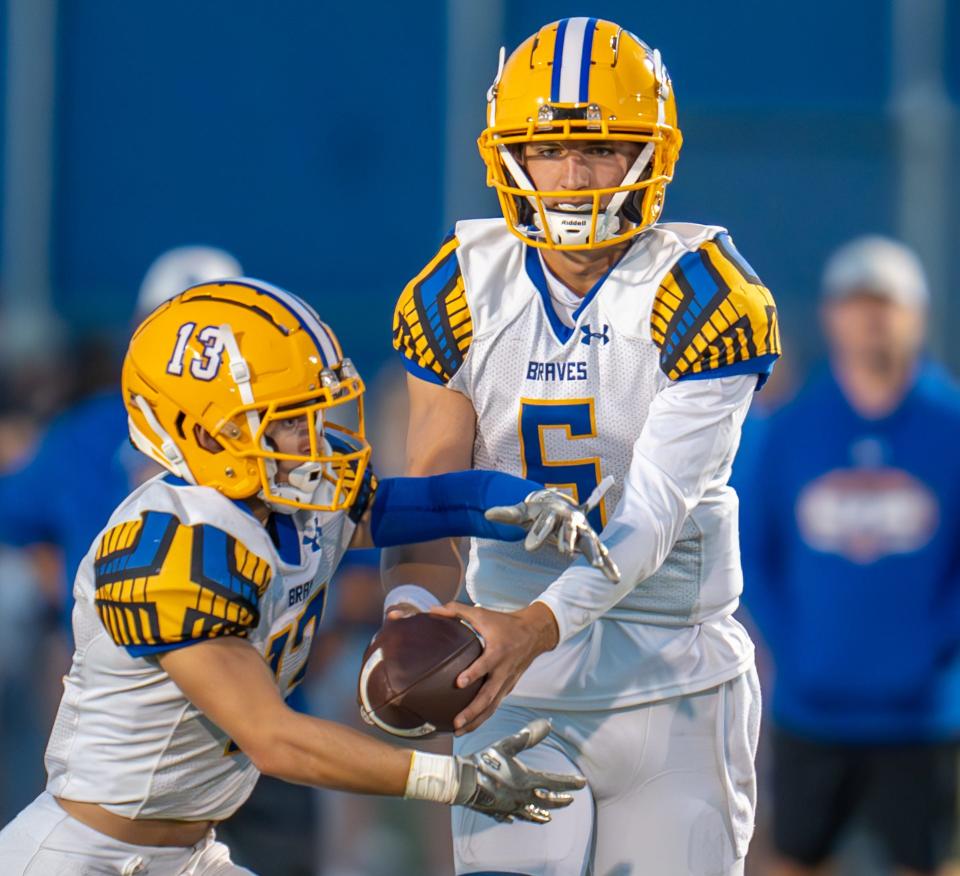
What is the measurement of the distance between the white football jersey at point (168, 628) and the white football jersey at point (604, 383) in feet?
1.39

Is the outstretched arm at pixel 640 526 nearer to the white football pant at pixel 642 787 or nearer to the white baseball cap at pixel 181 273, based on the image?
the white football pant at pixel 642 787

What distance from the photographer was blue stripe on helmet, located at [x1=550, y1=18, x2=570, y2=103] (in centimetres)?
342

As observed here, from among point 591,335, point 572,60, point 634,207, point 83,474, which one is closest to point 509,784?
point 591,335

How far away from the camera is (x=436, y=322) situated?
349 cm

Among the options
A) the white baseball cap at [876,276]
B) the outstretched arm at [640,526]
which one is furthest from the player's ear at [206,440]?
the white baseball cap at [876,276]

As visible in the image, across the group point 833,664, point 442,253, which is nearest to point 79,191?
point 833,664

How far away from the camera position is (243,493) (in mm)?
3137

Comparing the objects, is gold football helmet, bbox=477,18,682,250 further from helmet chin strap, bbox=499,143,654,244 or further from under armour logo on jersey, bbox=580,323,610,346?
under armour logo on jersey, bbox=580,323,610,346

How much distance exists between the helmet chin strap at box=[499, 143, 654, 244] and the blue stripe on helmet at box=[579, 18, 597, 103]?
17cm

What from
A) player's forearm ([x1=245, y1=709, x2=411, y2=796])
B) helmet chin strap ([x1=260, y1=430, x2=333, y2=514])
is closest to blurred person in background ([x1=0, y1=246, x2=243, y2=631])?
helmet chin strap ([x1=260, y1=430, x2=333, y2=514])

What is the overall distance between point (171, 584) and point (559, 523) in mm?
687

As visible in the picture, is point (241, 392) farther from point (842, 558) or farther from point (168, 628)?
point (842, 558)

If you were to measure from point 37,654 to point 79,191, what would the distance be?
5.59 metres

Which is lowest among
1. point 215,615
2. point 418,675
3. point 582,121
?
point 418,675
